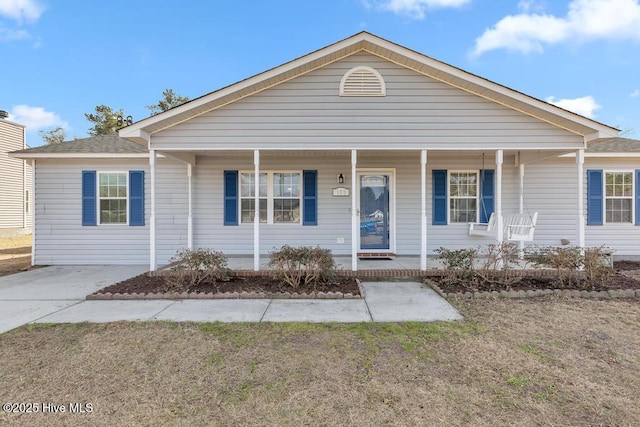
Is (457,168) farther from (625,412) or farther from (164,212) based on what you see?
(164,212)

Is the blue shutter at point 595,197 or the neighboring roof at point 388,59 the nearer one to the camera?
the neighboring roof at point 388,59

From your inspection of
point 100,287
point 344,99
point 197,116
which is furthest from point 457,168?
point 100,287

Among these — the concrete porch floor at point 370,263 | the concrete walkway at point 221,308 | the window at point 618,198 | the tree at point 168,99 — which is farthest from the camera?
the tree at point 168,99

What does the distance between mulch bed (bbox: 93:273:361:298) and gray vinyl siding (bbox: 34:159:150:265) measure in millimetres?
2358

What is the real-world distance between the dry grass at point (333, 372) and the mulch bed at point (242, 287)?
147cm

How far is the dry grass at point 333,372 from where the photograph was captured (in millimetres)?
2314

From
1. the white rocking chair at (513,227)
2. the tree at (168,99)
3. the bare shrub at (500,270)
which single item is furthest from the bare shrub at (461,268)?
the tree at (168,99)

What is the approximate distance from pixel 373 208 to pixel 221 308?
15.8ft

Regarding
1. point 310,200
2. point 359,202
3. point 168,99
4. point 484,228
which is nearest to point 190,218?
point 310,200

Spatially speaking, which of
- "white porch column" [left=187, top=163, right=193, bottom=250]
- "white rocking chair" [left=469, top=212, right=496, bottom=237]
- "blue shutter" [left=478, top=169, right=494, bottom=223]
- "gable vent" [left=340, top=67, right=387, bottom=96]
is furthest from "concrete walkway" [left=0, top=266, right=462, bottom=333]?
"gable vent" [left=340, top=67, right=387, bottom=96]

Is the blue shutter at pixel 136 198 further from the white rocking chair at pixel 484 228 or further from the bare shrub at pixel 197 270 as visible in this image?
the white rocking chair at pixel 484 228

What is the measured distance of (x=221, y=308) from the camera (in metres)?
4.80

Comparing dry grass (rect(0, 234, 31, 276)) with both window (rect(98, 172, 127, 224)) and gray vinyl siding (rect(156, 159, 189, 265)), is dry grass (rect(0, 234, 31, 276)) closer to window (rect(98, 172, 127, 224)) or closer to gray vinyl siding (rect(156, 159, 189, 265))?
window (rect(98, 172, 127, 224))

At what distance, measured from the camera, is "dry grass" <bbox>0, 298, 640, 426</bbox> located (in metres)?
2.31
